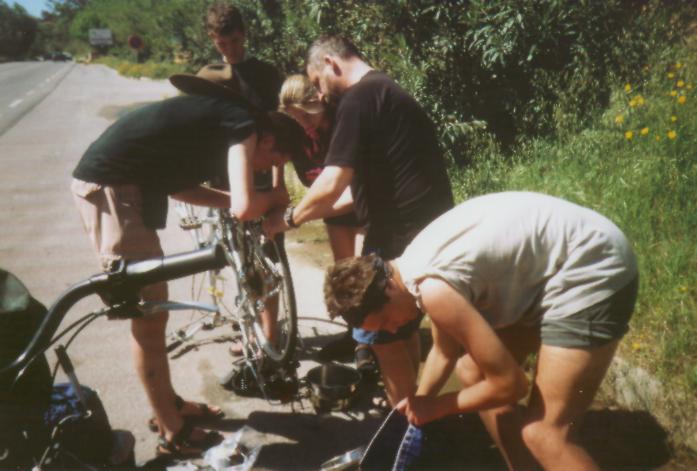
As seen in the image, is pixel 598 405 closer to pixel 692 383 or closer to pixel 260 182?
pixel 692 383

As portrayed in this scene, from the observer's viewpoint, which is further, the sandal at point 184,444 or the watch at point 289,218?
the sandal at point 184,444

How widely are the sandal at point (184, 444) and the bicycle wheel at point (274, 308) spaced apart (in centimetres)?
53

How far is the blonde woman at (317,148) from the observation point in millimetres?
3109

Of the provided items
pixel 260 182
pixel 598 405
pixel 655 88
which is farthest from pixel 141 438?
pixel 655 88

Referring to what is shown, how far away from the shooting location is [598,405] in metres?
3.00

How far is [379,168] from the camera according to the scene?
2549 millimetres

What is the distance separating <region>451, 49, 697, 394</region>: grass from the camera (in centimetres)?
292

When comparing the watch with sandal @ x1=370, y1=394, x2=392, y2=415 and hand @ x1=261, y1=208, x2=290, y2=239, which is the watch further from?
sandal @ x1=370, y1=394, x2=392, y2=415

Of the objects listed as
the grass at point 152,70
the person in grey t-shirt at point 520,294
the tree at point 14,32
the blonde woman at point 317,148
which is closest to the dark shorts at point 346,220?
the blonde woman at point 317,148

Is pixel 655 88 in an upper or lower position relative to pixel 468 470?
upper

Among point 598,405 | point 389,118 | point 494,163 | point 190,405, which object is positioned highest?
point 389,118

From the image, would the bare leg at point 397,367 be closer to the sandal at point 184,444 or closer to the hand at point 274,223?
the hand at point 274,223

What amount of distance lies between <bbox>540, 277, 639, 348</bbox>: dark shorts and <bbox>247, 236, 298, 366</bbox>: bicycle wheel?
5.08 feet

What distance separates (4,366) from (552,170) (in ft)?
13.5
